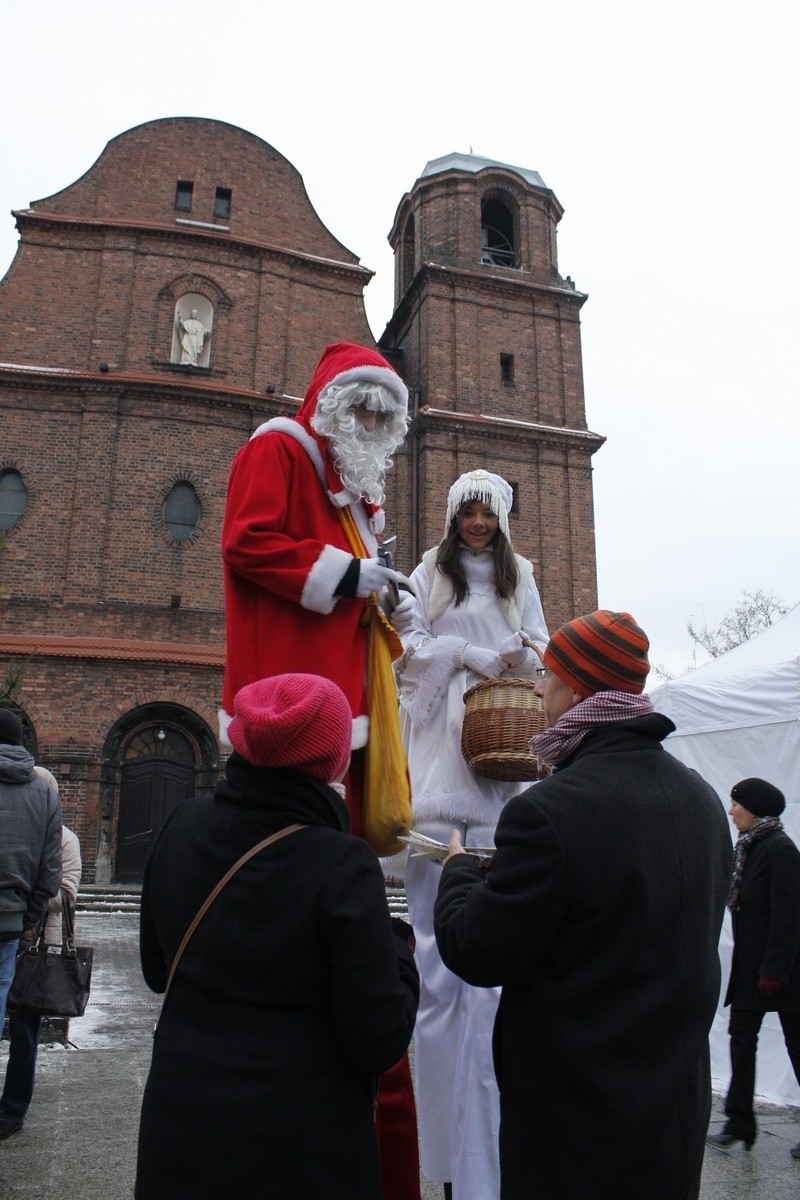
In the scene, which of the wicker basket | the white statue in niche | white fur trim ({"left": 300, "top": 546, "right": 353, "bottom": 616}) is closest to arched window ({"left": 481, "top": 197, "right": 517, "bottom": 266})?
the white statue in niche

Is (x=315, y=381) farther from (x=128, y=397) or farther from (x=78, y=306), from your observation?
(x=78, y=306)

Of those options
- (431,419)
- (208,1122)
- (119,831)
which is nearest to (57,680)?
(119,831)

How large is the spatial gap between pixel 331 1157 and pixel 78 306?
20132 mm

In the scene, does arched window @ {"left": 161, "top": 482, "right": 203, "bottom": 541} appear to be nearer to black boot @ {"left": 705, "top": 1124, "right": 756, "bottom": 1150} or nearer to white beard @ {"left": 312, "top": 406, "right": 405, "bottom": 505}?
black boot @ {"left": 705, "top": 1124, "right": 756, "bottom": 1150}

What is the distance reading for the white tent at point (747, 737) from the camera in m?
5.72

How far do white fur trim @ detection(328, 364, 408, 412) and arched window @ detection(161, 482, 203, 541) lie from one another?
1548cm

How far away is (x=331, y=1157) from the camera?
1.75 meters

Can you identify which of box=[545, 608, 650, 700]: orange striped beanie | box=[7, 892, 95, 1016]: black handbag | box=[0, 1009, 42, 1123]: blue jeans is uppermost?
box=[545, 608, 650, 700]: orange striped beanie

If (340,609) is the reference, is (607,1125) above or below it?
below

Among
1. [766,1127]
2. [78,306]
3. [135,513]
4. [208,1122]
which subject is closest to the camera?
[208,1122]

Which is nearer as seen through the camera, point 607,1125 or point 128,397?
point 607,1125

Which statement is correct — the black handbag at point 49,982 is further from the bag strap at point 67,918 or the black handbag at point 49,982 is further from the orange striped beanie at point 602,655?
the orange striped beanie at point 602,655

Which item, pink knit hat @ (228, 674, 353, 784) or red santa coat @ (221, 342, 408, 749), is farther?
red santa coat @ (221, 342, 408, 749)

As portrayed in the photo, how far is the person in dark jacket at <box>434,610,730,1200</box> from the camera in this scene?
1.77 meters
